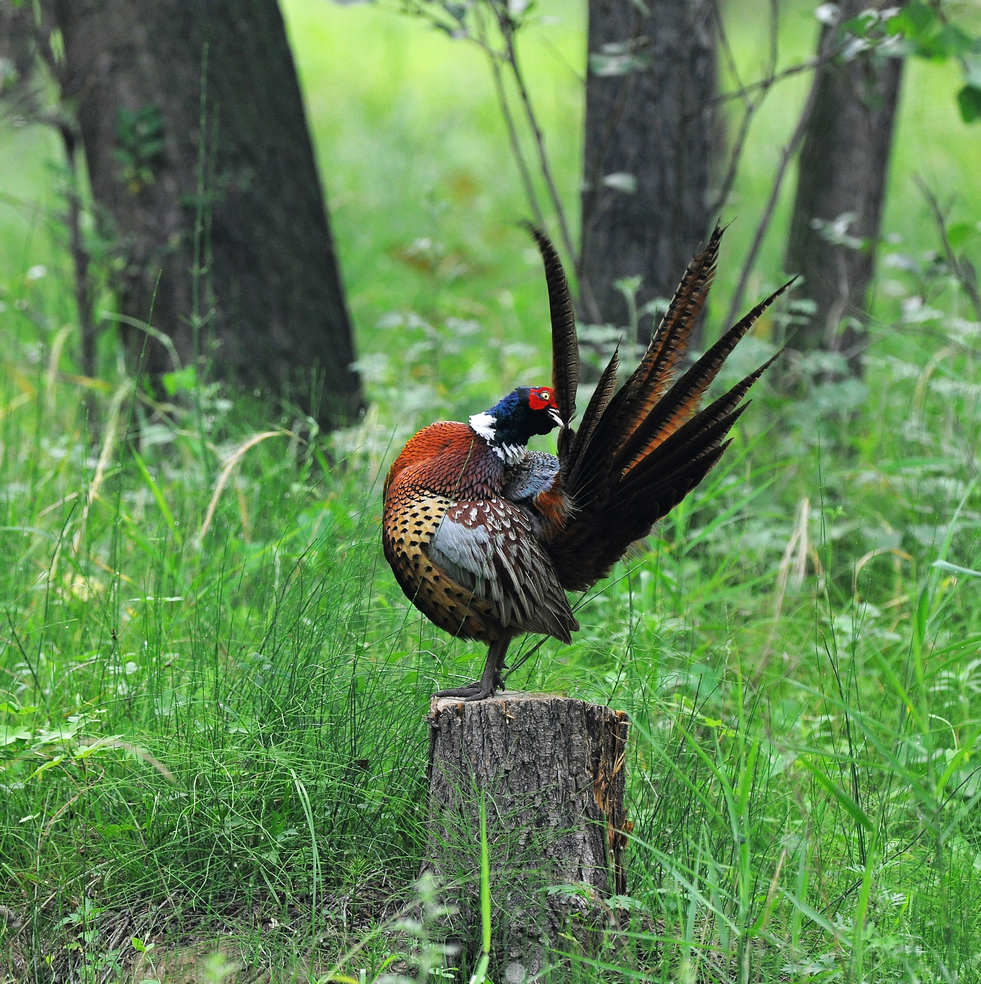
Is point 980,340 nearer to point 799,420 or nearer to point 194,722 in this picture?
point 799,420

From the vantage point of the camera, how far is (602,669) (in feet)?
10.5

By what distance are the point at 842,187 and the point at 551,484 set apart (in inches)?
143

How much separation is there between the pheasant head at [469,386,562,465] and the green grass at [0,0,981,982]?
0.41m

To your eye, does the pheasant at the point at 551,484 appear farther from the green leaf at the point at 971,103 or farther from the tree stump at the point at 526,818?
the green leaf at the point at 971,103

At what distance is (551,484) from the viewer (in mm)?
2771

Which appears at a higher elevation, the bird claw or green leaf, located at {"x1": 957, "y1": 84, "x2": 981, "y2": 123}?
green leaf, located at {"x1": 957, "y1": 84, "x2": 981, "y2": 123}

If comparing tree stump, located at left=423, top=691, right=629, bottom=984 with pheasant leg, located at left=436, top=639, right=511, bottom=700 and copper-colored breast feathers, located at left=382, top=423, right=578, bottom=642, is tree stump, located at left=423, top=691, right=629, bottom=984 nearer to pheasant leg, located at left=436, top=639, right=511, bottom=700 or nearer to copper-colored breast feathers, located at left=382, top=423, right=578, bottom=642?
pheasant leg, located at left=436, top=639, right=511, bottom=700

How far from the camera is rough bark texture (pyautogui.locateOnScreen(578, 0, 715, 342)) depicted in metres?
4.45

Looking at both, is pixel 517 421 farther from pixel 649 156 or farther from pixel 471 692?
pixel 649 156

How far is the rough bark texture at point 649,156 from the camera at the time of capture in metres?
4.45

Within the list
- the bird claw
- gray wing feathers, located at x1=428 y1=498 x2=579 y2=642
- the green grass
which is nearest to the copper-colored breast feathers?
gray wing feathers, located at x1=428 y1=498 x2=579 y2=642

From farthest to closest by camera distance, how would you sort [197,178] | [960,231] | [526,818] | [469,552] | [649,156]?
[197,178], [649,156], [960,231], [469,552], [526,818]

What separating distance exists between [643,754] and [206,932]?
1139 millimetres

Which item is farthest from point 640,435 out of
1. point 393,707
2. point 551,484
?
point 393,707
